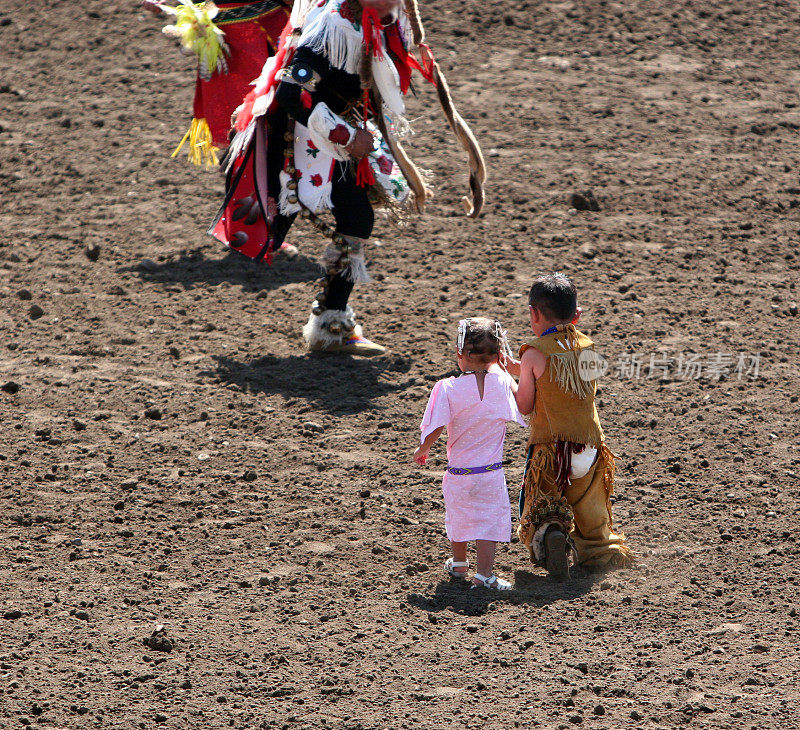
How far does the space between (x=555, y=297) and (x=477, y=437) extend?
0.59 m

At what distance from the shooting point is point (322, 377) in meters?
5.73

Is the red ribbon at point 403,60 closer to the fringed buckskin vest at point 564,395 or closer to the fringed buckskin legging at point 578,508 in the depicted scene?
the fringed buckskin vest at point 564,395

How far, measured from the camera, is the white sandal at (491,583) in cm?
406

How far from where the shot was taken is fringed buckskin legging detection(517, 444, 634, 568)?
13.6 ft

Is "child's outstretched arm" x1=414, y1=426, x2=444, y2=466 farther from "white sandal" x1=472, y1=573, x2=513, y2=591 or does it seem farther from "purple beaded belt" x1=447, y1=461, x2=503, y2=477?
"white sandal" x1=472, y1=573, x2=513, y2=591

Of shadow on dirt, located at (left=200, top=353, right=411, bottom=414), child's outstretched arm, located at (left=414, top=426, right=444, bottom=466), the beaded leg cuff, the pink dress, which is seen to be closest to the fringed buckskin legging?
the beaded leg cuff

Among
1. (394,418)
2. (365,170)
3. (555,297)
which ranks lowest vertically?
(394,418)

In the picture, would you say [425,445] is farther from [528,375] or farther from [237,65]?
[237,65]

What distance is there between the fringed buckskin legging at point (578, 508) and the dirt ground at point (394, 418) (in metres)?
0.10

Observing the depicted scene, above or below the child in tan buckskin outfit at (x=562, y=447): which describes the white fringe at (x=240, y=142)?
above

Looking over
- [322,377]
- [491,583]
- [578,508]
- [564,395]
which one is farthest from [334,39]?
[491,583]

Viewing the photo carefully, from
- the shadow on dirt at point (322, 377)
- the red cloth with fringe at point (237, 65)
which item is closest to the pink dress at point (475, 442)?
the shadow on dirt at point (322, 377)

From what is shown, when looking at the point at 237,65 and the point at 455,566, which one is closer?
the point at 455,566

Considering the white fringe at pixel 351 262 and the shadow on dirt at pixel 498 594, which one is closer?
the shadow on dirt at pixel 498 594
